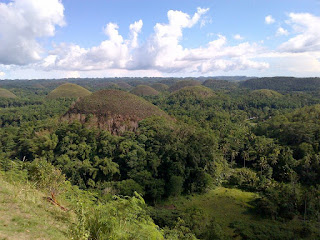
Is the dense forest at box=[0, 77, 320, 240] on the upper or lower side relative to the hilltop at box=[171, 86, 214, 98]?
lower

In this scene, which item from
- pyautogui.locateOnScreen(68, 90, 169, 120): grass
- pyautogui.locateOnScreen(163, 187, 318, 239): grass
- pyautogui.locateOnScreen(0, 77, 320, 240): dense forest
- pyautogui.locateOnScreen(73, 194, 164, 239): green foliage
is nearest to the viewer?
pyautogui.locateOnScreen(73, 194, 164, 239): green foliage

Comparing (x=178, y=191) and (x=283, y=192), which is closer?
(x=283, y=192)

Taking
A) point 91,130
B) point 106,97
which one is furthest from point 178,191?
point 106,97

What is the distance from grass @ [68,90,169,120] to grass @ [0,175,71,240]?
41.6 metres

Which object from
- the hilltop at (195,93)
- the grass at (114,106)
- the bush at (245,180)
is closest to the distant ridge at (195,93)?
the hilltop at (195,93)

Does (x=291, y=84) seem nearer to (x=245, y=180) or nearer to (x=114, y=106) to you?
(x=245, y=180)

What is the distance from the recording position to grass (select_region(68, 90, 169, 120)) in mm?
50406

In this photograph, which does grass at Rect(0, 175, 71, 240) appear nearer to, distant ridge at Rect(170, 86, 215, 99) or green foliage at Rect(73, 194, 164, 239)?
green foliage at Rect(73, 194, 164, 239)

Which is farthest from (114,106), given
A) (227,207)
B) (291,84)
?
(291,84)

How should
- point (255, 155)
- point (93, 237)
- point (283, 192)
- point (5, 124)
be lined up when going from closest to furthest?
1. point (93, 237)
2. point (283, 192)
3. point (255, 155)
4. point (5, 124)

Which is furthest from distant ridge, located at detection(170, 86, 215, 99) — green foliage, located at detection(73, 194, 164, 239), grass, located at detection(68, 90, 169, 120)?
green foliage, located at detection(73, 194, 164, 239)

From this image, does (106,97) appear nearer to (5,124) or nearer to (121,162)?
(121,162)

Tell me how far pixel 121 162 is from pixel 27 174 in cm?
2388

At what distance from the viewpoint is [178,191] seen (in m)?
30.2
